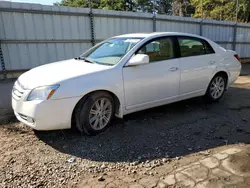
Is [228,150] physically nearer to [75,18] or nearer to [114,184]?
[114,184]

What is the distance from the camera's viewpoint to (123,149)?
127 inches

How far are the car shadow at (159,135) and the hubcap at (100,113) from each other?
0.17 meters

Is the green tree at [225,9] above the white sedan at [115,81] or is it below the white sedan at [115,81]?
above

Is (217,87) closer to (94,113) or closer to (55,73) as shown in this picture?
(94,113)

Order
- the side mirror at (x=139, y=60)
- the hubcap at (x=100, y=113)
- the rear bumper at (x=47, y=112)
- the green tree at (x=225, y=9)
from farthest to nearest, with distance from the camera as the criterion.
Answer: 1. the green tree at (x=225, y=9)
2. the side mirror at (x=139, y=60)
3. the hubcap at (x=100, y=113)
4. the rear bumper at (x=47, y=112)

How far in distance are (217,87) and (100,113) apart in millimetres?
3142

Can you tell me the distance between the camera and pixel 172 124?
4125mm

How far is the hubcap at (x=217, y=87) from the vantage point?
17.4 feet

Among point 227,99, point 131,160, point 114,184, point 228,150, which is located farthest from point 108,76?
point 227,99

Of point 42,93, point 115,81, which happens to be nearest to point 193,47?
point 115,81

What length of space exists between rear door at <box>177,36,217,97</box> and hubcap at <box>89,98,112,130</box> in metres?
1.68

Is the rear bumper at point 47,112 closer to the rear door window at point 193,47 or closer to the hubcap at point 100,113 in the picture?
the hubcap at point 100,113

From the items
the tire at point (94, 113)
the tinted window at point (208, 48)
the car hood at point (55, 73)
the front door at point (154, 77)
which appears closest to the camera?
the car hood at point (55, 73)

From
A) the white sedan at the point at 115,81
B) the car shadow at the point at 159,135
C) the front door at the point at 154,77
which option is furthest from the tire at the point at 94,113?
the front door at the point at 154,77
